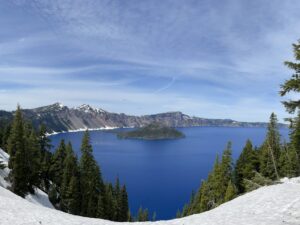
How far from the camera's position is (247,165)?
51.9 meters

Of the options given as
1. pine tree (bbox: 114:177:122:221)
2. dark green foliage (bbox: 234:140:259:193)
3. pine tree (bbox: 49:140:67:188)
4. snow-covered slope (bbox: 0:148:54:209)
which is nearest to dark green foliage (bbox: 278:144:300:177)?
dark green foliage (bbox: 234:140:259:193)

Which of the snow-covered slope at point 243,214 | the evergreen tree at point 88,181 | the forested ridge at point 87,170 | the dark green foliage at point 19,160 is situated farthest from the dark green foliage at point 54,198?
the snow-covered slope at point 243,214

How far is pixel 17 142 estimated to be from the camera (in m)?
40.3

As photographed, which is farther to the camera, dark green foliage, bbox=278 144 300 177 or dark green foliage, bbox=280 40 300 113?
dark green foliage, bbox=278 144 300 177

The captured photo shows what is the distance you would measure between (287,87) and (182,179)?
136702mm

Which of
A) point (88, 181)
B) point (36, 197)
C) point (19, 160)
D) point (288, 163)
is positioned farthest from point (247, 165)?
point (19, 160)

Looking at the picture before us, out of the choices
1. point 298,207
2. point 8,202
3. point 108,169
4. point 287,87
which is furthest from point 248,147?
point 108,169

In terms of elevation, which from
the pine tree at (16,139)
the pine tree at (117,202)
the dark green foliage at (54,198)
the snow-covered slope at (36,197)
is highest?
the pine tree at (16,139)

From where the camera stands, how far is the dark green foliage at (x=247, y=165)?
169ft

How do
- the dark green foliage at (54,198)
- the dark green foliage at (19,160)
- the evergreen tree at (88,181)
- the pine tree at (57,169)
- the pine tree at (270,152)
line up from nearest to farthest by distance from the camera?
the dark green foliage at (19,160), the pine tree at (270,152), the dark green foliage at (54,198), the evergreen tree at (88,181), the pine tree at (57,169)

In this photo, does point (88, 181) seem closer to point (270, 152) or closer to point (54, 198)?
point (54, 198)

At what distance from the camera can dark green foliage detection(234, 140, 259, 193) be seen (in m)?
51.6

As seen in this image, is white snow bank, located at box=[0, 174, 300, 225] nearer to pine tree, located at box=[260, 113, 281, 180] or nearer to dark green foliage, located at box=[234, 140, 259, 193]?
pine tree, located at box=[260, 113, 281, 180]

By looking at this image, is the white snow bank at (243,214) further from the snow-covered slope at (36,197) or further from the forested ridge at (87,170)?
the snow-covered slope at (36,197)
